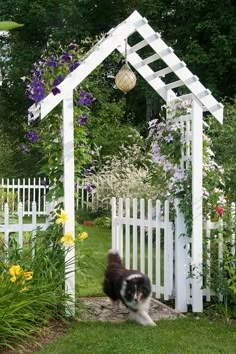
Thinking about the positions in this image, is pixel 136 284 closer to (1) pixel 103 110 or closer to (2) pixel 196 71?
(1) pixel 103 110

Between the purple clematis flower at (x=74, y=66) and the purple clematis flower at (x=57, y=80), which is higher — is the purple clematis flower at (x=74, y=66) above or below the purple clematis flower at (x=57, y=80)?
above

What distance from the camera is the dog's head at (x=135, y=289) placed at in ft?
16.1

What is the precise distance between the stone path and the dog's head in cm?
54

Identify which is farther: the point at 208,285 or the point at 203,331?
the point at 208,285

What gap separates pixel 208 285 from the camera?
226 inches

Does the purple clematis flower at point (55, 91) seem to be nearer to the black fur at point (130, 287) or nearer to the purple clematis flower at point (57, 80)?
the purple clematis flower at point (57, 80)

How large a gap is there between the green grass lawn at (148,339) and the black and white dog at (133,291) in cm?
12

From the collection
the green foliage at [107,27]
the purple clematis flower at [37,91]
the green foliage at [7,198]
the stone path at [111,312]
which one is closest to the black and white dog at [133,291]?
the stone path at [111,312]

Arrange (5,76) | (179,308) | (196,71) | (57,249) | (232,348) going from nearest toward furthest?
(232,348) → (57,249) → (179,308) → (196,71) → (5,76)

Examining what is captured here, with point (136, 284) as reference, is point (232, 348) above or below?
below

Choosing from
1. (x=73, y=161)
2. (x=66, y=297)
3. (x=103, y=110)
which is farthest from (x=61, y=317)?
(x=103, y=110)

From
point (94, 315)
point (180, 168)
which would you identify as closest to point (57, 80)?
point (180, 168)

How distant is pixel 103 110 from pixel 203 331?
46.2 feet

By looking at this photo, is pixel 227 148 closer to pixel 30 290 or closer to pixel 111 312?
pixel 111 312
